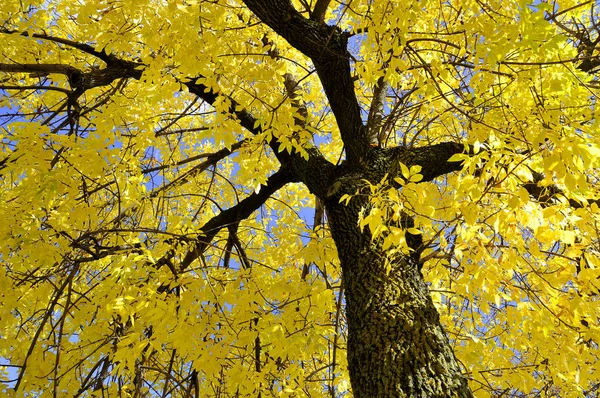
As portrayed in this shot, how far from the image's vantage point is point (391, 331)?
2.11 metres

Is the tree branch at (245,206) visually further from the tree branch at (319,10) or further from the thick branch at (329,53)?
the tree branch at (319,10)

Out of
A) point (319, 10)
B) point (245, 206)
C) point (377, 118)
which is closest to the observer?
point (319, 10)

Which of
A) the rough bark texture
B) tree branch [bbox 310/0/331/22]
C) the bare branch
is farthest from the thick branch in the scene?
the bare branch

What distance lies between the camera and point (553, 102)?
106 inches

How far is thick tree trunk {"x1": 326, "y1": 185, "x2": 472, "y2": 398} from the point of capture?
1.91m

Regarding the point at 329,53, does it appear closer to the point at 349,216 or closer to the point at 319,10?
the point at 319,10

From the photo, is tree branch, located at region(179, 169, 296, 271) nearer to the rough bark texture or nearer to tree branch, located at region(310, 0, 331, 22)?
the rough bark texture

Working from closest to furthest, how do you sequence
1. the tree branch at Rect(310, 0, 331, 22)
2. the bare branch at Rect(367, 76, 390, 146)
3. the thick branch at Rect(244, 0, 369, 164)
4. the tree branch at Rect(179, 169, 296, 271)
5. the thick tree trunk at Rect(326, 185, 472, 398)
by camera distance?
the thick tree trunk at Rect(326, 185, 472, 398)
the thick branch at Rect(244, 0, 369, 164)
the tree branch at Rect(310, 0, 331, 22)
the bare branch at Rect(367, 76, 390, 146)
the tree branch at Rect(179, 169, 296, 271)

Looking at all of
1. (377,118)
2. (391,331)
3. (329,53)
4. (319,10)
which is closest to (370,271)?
(391,331)

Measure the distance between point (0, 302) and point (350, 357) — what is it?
2449mm

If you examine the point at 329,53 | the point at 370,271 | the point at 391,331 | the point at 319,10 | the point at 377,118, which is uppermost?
the point at 319,10

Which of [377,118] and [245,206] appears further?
[245,206]

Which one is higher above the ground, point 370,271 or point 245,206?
point 245,206

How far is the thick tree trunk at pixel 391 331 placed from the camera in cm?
191
